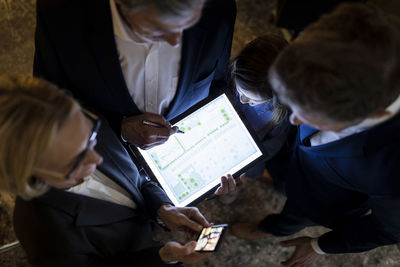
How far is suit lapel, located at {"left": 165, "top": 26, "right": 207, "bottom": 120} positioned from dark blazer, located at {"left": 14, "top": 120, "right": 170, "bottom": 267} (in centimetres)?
42

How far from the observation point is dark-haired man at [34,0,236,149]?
0.96m

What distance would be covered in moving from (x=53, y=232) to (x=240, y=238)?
1.44m

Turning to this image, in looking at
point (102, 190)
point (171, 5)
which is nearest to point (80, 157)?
point (102, 190)

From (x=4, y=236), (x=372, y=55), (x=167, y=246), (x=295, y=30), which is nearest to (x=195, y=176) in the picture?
(x=167, y=246)

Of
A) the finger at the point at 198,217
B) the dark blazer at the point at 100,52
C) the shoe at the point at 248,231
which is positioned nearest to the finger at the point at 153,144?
the dark blazer at the point at 100,52

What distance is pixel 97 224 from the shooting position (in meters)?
1.14

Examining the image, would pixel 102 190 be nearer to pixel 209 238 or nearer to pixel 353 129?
pixel 209 238

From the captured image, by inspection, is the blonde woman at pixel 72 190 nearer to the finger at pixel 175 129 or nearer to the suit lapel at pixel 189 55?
the finger at pixel 175 129

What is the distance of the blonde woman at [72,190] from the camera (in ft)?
2.59

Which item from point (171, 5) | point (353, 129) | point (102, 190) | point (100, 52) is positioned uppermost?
point (171, 5)

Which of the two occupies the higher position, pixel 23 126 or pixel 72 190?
pixel 23 126

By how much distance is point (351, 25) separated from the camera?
82cm

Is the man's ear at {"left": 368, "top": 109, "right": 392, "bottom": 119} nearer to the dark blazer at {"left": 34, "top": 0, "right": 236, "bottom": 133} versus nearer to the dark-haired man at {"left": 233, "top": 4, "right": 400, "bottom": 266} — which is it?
the dark-haired man at {"left": 233, "top": 4, "right": 400, "bottom": 266}

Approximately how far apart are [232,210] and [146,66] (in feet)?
4.67
